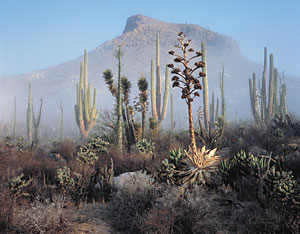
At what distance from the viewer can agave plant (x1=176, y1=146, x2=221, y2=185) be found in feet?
20.6

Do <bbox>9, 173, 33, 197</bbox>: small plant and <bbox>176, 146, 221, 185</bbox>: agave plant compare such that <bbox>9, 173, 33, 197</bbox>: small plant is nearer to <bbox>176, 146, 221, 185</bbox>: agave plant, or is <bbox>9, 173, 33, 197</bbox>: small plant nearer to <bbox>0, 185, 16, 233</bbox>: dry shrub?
<bbox>0, 185, 16, 233</bbox>: dry shrub

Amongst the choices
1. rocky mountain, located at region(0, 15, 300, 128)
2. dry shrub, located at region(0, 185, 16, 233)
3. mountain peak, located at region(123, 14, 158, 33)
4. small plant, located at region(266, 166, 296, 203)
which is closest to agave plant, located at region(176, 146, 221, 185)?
small plant, located at region(266, 166, 296, 203)

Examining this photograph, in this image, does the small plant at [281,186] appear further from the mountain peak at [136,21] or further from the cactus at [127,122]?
the mountain peak at [136,21]

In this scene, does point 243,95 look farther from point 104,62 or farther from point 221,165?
point 221,165

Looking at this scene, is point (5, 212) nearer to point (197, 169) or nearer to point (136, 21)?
point (197, 169)

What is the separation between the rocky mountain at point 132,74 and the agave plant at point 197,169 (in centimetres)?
9171

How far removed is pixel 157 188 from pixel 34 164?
4614 mm

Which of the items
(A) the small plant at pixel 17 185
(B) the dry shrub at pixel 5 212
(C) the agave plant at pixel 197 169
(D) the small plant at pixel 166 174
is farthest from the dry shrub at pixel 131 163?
(B) the dry shrub at pixel 5 212

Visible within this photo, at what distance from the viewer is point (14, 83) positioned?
380 ft

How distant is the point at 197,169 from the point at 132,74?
95.7m

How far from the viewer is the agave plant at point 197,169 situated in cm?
627

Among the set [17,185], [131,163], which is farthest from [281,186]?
[17,185]

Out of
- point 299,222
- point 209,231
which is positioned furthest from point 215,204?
point 299,222

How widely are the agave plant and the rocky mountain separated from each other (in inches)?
3610
